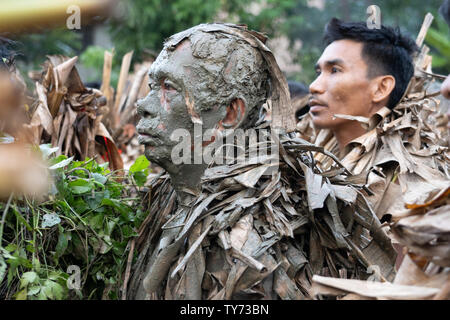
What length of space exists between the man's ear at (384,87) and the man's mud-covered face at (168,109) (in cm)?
147

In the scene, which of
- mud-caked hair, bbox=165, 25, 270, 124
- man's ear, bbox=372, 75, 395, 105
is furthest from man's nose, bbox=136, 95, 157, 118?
man's ear, bbox=372, 75, 395, 105

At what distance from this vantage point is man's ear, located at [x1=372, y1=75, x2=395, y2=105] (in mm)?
3061

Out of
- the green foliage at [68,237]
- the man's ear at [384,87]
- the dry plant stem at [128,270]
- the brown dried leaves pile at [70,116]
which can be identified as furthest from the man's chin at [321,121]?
the dry plant stem at [128,270]

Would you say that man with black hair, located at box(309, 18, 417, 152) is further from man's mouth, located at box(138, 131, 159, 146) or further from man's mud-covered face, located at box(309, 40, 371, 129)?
man's mouth, located at box(138, 131, 159, 146)

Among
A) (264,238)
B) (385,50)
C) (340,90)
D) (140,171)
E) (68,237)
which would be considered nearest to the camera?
(264,238)

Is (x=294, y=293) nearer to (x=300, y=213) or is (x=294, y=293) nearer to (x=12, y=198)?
(x=300, y=213)

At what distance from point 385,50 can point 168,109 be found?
5.47 ft

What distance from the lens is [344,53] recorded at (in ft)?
10.2

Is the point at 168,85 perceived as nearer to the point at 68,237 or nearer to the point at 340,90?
the point at 68,237

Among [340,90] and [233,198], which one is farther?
[340,90]

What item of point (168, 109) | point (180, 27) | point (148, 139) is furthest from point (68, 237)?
point (180, 27)

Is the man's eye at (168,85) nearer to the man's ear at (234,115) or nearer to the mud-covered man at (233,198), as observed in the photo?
the mud-covered man at (233,198)

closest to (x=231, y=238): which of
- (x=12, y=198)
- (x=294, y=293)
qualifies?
(x=294, y=293)

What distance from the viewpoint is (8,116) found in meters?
1.69
